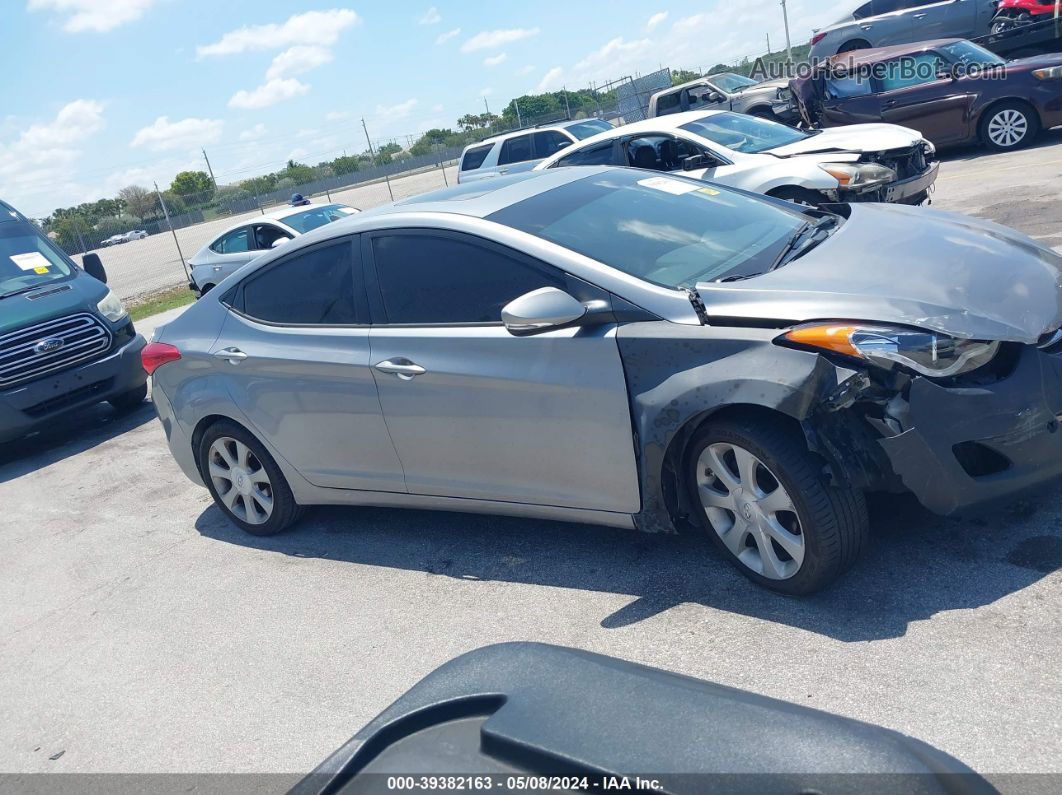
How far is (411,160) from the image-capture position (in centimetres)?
4241

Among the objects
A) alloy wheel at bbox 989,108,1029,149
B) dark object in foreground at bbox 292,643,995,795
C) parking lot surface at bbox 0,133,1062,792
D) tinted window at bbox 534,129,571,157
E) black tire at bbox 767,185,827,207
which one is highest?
tinted window at bbox 534,129,571,157

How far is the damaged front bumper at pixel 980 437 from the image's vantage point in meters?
3.16

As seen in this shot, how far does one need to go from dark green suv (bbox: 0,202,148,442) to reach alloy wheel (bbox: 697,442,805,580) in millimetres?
6776

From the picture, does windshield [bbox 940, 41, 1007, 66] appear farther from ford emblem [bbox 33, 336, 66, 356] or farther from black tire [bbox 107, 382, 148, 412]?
ford emblem [bbox 33, 336, 66, 356]

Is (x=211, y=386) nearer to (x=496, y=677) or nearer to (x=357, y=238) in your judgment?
(x=357, y=238)

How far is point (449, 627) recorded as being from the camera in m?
3.98

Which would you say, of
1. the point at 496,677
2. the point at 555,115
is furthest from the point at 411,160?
the point at 496,677

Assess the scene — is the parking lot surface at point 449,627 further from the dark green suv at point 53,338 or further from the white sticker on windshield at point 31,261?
the white sticker on windshield at point 31,261

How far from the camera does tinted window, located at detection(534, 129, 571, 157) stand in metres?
17.0

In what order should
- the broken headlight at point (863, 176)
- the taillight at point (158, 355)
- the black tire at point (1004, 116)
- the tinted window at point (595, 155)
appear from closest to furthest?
the taillight at point (158, 355) < the broken headlight at point (863, 176) < the tinted window at point (595, 155) < the black tire at point (1004, 116)

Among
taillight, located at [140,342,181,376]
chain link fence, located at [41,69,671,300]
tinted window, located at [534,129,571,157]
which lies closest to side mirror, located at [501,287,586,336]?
taillight, located at [140,342,181,376]

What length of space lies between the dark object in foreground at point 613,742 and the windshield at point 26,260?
334 inches

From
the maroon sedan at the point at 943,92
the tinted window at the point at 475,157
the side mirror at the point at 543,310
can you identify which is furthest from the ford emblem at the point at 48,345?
the maroon sedan at the point at 943,92

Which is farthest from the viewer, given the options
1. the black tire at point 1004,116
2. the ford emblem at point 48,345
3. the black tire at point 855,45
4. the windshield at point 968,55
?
the black tire at point 855,45
